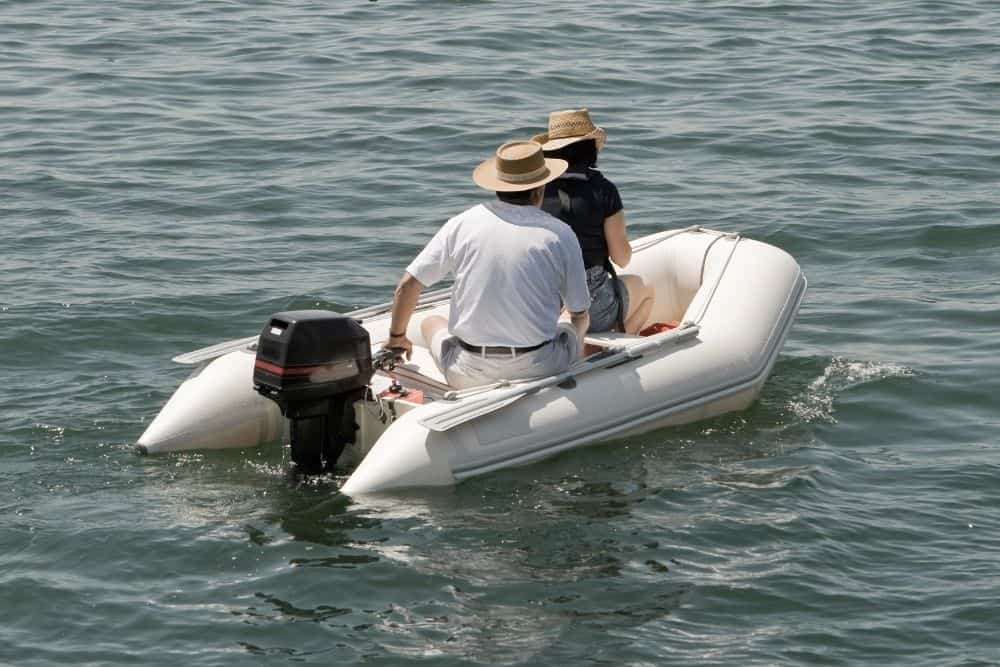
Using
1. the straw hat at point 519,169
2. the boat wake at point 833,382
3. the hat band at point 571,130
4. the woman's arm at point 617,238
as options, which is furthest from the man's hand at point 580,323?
the boat wake at point 833,382

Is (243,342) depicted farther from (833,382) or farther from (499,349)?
(833,382)

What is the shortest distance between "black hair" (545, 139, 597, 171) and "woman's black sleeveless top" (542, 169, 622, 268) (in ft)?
0.14

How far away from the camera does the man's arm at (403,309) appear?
765 cm

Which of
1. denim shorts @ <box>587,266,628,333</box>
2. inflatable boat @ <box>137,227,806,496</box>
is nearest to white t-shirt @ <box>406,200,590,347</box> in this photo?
inflatable boat @ <box>137,227,806,496</box>

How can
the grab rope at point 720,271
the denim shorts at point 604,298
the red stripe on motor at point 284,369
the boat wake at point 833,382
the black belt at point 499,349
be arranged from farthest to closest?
the boat wake at point 833,382 → the grab rope at point 720,271 → the denim shorts at point 604,298 → the black belt at point 499,349 → the red stripe on motor at point 284,369

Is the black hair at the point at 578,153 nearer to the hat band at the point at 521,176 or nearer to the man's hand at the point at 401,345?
the hat band at the point at 521,176

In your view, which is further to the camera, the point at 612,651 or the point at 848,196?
the point at 848,196

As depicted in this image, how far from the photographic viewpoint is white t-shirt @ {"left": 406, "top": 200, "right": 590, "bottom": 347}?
745cm

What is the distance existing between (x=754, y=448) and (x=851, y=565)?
137cm

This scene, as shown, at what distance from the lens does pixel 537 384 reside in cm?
764

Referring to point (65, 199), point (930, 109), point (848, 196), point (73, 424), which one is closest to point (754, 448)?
point (73, 424)

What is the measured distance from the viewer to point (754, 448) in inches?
325

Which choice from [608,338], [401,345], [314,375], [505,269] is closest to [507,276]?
[505,269]

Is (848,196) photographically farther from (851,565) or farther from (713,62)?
(851,565)
